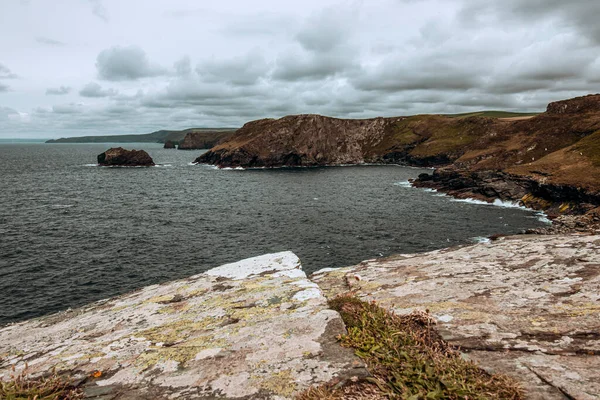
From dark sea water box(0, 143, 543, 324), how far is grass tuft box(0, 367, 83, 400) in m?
27.9

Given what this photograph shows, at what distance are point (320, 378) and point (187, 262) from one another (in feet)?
123

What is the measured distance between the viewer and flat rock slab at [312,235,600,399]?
6.07 m

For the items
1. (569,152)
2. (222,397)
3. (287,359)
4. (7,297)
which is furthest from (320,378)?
(569,152)

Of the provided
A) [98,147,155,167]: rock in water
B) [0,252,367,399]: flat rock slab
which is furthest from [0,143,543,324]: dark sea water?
[98,147,155,167]: rock in water

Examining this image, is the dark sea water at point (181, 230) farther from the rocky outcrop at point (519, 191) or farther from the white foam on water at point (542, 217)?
the rocky outcrop at point (519, 191)

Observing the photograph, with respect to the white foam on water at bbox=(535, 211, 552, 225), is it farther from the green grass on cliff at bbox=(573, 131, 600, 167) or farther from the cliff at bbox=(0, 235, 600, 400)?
the cliff at bbox=(0, 235, 600, 400)

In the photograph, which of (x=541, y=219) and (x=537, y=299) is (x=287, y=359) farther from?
(x=541, y=219)

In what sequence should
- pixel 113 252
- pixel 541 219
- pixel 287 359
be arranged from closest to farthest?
pixel 287 359 → pixel 113 252 → pixel 541 219

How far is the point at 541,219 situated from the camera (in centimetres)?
6069

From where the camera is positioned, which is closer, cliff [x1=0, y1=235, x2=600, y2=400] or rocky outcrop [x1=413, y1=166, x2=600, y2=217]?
cliff [x1=0, y1=235, x2=600, y2=400]

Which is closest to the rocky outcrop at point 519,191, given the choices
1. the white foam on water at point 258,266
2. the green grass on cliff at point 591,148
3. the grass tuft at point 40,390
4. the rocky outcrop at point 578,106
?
the green grass on cliff at point 591,148

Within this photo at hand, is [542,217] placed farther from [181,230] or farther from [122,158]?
[122,158]

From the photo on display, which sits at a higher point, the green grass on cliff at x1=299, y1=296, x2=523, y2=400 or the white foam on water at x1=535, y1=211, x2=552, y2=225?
the green grass on cliff at x1=299, y1=296, x2=523, y2=400

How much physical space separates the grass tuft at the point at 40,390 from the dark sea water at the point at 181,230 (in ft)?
91.5
